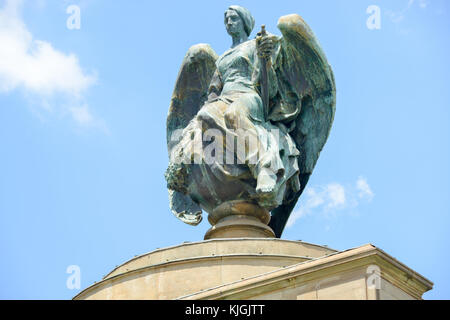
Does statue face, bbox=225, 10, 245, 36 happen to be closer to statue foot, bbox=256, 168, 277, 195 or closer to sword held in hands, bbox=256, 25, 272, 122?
sword held in hands, bbox=256, 25, 272, 122

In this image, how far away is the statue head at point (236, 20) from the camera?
25.1 metres

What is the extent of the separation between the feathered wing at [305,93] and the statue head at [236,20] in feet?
4.08

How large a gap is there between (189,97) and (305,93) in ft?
9.94

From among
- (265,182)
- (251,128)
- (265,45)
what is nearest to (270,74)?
(265,45)

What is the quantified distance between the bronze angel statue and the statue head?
0.02 metres

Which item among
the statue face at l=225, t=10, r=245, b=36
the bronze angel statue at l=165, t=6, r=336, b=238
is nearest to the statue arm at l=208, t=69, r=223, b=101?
the bronze angel statue at l=165, t=6, r=336, b=238

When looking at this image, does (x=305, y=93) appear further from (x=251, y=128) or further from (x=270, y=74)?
(x=251, y=128)

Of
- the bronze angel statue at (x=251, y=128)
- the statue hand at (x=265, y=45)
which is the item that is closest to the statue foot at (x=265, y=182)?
the bronze angel statue at (x=251, y=128)

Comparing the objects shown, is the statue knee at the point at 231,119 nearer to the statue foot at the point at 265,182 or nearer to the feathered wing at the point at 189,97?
the statue foot at the point at 265,182

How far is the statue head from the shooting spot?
988 inches

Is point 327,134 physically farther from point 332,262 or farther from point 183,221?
point 332,262
